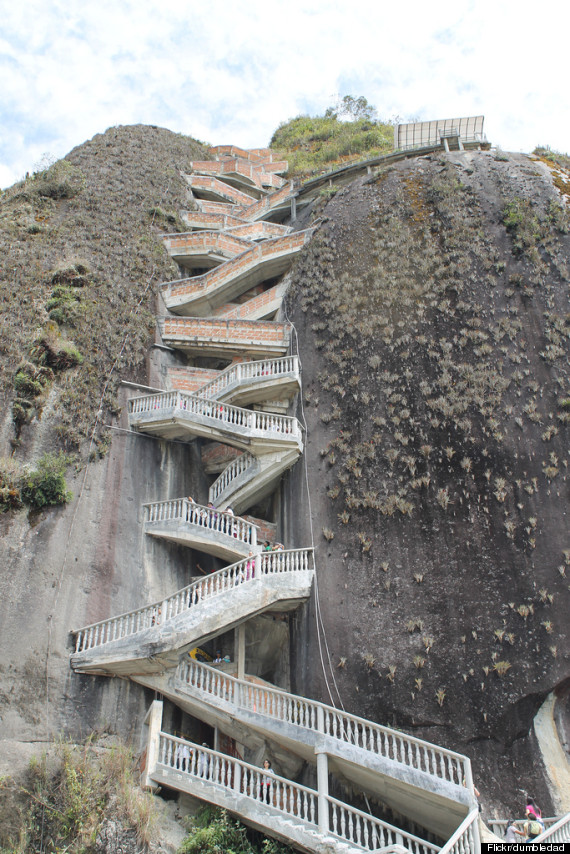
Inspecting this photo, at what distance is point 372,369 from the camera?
1947 centimetres

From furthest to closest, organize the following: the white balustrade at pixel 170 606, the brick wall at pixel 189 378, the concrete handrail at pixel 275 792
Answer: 1. the brick wall at pixel 189 378
2. the white balustrade at pixel 170 606
3. the concrete handrail at pixel 275 792

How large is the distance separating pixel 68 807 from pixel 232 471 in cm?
939

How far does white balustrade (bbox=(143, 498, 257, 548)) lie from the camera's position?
1714 centimetres

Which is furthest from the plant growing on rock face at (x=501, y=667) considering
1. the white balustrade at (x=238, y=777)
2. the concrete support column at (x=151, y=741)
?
the concrete support column at (x=151, y=741)

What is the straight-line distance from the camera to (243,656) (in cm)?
1641

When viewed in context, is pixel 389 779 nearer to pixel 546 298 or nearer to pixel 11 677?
pixel 11 677

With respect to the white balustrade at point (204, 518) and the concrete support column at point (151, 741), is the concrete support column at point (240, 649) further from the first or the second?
the concrete support column at point (151, 741)

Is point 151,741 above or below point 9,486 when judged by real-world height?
below

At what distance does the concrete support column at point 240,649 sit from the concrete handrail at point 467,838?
6357mm

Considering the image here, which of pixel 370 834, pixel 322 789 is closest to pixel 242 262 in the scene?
pixel 322 789

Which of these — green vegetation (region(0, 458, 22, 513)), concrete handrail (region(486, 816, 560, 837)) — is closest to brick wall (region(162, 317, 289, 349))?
green vegetation (region(0, 458, 22, 513))

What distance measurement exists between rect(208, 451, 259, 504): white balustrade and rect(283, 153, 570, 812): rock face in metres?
1.44

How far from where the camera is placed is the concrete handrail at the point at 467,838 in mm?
10867

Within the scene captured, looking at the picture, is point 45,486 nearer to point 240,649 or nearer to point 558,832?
point 240,649
